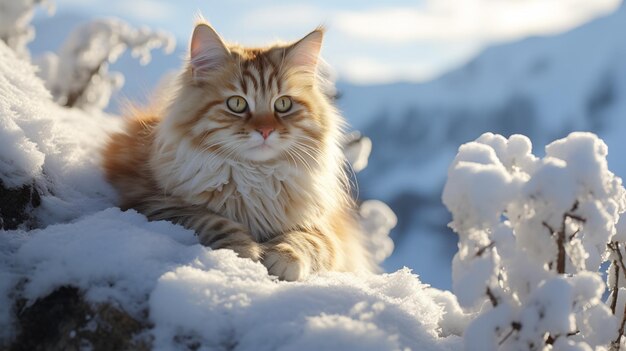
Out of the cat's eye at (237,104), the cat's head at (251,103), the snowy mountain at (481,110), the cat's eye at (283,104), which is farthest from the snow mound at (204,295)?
the snowy mountain at (481,110)

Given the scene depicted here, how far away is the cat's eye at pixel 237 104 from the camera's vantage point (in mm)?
2191

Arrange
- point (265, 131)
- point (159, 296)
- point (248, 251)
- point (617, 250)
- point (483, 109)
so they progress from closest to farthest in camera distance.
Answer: point (159, 296) → point (617, 250) → point (248, 251) → point (265, 131) → point (483, 109)

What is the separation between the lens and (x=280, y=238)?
2115 mm

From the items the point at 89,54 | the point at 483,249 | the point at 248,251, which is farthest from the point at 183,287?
the point at 89,54

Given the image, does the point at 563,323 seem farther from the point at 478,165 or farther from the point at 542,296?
the point at 478,165

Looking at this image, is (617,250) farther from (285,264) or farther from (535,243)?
(285,264)

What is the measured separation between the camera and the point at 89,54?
4.97 meters

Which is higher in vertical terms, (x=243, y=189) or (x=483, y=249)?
(x=483, y=249)

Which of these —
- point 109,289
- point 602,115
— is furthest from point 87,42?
point 602,115

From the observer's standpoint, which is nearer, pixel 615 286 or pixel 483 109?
pixel 615 286

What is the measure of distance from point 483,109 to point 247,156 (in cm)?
3004

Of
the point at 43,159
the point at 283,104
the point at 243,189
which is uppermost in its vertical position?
the point at 283,104

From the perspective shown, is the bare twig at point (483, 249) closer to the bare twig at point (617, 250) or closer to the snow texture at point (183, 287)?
the snow texture at point (183, 287)

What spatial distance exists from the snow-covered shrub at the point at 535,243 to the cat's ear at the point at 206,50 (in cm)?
120
